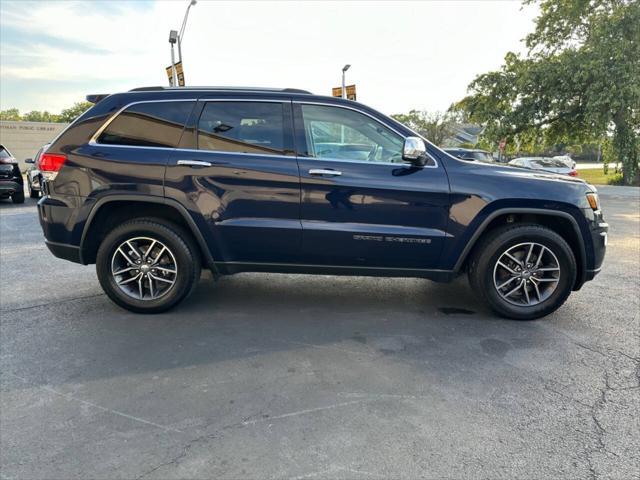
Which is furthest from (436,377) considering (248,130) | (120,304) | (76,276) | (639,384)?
(76,276)

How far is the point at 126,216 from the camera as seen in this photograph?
4105 millimetres

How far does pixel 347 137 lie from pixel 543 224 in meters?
1.95

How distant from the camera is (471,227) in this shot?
3.83m

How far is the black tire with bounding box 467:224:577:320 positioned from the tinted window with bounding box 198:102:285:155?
199 centimetres

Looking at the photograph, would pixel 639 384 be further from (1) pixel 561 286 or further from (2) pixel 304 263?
(2) pixel 304 263

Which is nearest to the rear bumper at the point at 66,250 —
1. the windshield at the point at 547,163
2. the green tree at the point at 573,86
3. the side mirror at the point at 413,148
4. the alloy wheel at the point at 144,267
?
the alloy wheel at the point at 144,267

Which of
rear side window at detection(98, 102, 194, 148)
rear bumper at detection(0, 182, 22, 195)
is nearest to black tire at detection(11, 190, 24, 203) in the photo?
rear bumper at detection(0, 182, 22, 195)

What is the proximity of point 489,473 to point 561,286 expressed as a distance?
235cm

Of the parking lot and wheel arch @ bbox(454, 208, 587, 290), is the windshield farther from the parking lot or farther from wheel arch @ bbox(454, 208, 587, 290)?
wheel arch @ bbox(454, 208, 587, 290)

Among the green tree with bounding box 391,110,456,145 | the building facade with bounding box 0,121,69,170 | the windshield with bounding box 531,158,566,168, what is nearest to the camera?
the windshield with bounding box 531,158,566,168

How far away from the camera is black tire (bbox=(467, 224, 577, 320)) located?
3.88 metres

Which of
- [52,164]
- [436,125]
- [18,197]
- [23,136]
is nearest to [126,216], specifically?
[52,164]

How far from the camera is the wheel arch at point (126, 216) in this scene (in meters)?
3.87

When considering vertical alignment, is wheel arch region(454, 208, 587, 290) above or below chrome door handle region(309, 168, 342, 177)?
below
